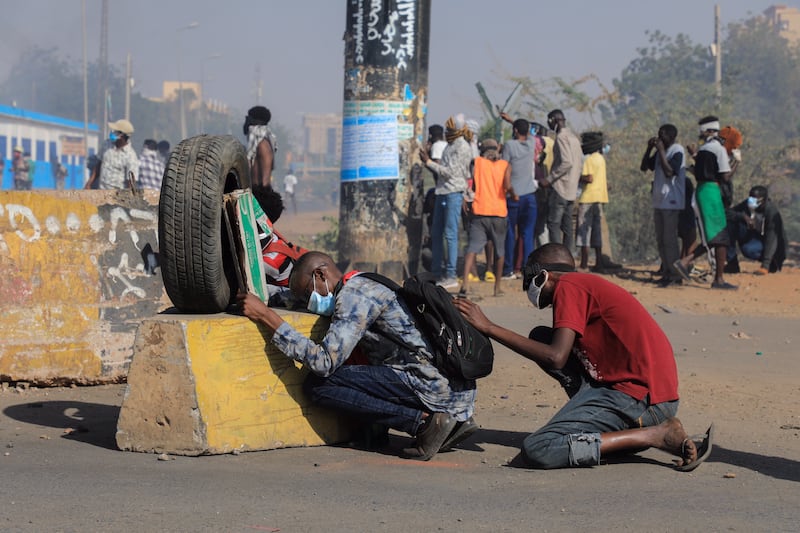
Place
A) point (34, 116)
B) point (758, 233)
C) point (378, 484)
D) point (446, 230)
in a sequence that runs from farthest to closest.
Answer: point (34, 116) < point (758, 233) < point (446, 230) < point (378, 484)

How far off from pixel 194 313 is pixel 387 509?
1785mm

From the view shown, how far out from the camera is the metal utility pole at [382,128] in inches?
480

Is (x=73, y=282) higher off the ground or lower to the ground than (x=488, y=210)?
lower

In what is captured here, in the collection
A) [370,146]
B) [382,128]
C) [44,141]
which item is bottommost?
[370,146]

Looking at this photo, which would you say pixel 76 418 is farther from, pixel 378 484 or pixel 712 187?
pixel 712 187

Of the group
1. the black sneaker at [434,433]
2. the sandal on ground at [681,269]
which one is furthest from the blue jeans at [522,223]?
the black sneaker at [434,433]

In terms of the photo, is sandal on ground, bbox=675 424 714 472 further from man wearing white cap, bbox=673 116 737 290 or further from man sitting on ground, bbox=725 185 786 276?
man sitting on ground, bbox=725 185 786 276

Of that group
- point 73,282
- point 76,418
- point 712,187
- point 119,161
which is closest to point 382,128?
point 119,161

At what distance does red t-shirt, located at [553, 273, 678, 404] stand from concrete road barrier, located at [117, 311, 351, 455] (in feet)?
4.73

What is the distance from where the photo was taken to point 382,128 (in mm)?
12344

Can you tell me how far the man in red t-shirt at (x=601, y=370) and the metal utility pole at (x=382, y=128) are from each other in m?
7.04

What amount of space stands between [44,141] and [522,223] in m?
59.4

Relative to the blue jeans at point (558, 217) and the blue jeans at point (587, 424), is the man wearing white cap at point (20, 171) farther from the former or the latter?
the blue jeans at point (587, 424)

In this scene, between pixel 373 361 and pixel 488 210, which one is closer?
pixel 373 361
